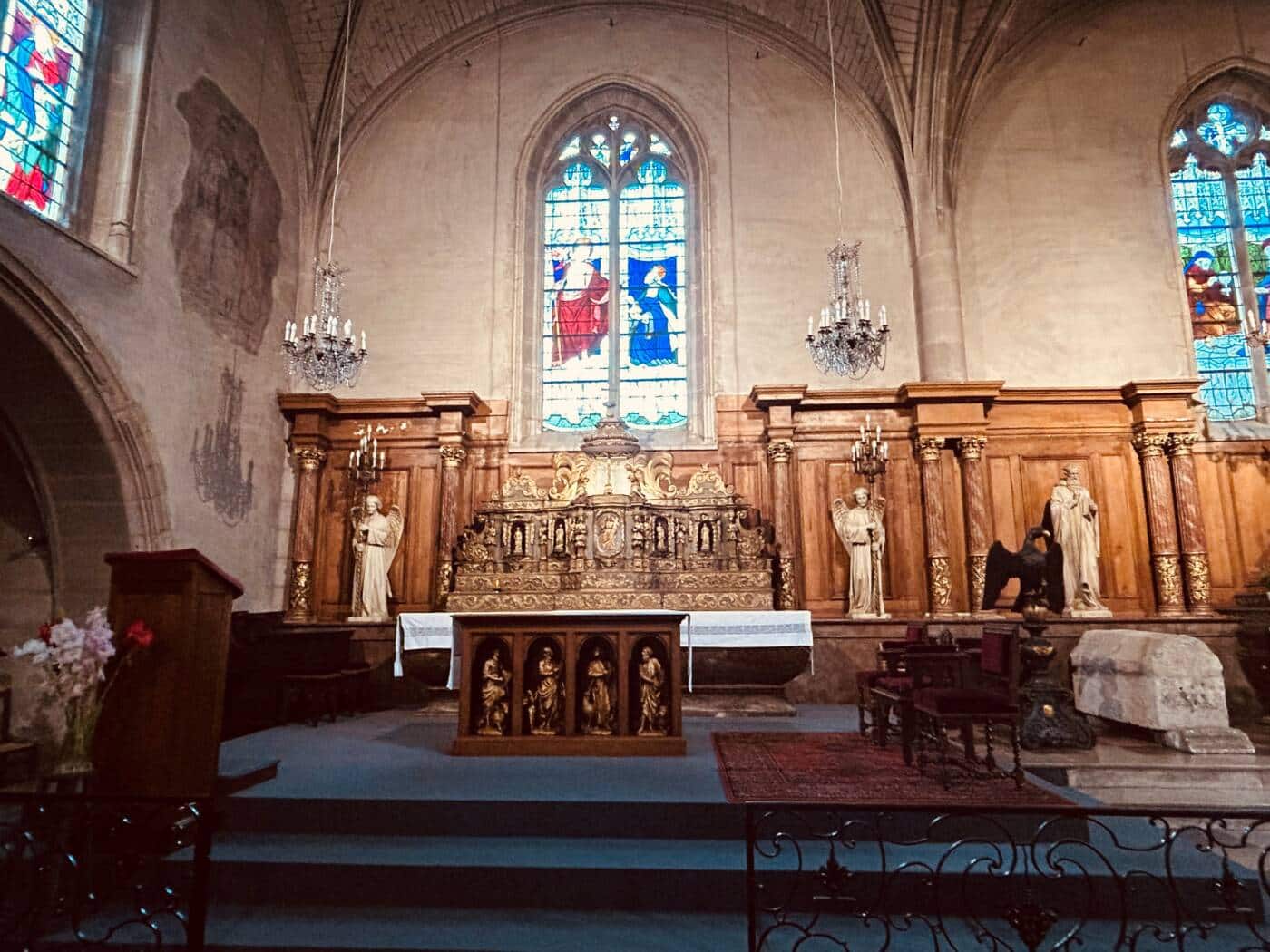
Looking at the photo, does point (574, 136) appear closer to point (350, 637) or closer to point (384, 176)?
point (384, 176)

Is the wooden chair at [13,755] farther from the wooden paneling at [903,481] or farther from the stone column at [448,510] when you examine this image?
the stone column at [448,510]

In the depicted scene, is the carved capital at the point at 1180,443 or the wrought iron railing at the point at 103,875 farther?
the carved capital at the point at 1180,443

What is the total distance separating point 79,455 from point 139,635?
5042 mm

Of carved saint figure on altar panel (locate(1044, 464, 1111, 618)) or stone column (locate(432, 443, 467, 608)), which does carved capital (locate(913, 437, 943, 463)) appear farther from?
stone column (locate(432, 443, 467, 608))

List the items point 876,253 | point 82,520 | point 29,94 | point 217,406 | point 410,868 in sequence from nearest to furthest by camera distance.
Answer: point 410,868 < point 29,94 < point 82,520 < point 217,406 < point 876,253

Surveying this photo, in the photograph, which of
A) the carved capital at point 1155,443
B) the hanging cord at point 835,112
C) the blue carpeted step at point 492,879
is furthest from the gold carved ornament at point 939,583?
the blue carpeted step at point 492,879

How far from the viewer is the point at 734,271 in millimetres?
11633

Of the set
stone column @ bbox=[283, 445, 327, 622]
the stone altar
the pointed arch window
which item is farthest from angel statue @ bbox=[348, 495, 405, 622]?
the stone altar

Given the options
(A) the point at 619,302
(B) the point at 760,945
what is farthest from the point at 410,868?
(A) the point at 619,302

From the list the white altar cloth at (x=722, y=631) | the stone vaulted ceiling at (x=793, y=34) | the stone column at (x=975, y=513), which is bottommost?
the white altar cloth at (x=722, y=631)

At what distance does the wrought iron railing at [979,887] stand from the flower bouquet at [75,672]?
300cm

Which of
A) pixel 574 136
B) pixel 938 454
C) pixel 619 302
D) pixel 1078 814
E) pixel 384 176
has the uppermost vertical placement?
pixel 574 136

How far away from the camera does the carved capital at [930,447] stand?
1043 centimetres

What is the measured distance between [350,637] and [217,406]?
3.06 meters
